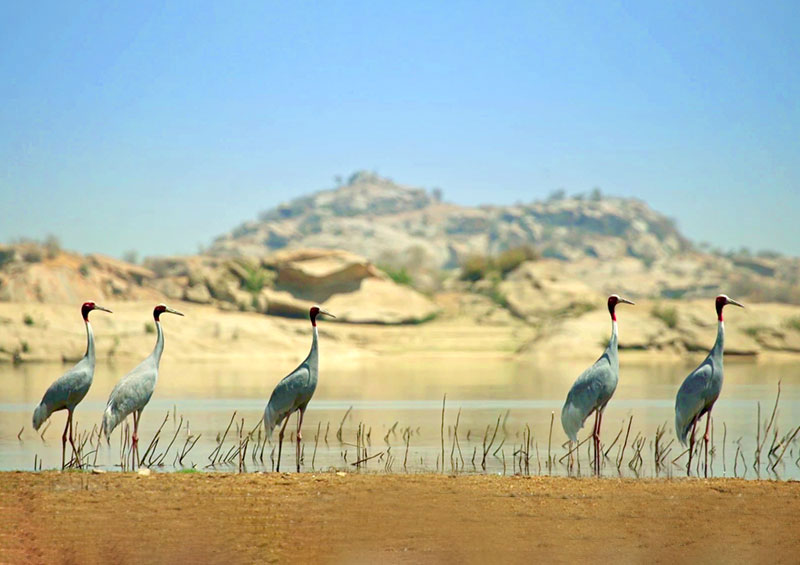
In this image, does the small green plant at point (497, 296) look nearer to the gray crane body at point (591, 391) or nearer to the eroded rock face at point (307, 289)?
the eroded rock face at point (307, 289)

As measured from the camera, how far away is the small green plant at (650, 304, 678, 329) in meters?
32.6

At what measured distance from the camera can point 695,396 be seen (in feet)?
34.8

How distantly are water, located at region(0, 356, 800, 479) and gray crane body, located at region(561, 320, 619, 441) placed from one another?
0.50 meters

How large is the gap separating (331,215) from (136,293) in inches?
3477

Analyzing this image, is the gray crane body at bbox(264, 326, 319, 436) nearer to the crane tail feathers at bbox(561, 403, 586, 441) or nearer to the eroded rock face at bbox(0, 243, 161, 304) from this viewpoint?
the crane tail feathers at bbox(561, 403, 586, 441)

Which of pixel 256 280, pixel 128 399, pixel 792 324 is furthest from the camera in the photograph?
pixel 256 280

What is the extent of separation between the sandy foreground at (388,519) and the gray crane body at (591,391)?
1.83 meters

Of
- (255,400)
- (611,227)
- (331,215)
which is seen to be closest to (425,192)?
(331,215)

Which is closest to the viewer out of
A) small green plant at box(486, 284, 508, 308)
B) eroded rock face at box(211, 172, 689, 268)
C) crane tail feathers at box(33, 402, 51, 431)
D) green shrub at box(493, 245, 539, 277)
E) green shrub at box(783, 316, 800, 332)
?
crane tail feathers at box(33, 402, 51, 431)

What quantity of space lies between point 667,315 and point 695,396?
22.9 meters

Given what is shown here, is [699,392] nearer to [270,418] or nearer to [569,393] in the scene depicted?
[569,393]

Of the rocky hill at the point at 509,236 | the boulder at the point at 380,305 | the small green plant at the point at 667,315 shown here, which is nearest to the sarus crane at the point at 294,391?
the boulder at the point at 380,305

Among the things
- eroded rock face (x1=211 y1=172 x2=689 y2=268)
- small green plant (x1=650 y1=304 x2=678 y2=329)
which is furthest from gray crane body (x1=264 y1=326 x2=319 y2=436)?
eroded rock face (x1=211 y1=172 x2=689 y2=268)

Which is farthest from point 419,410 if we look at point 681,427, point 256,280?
point 256,280
